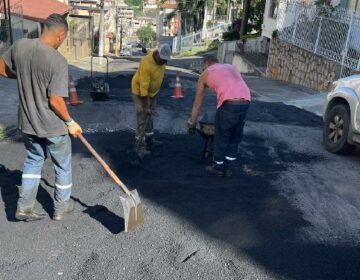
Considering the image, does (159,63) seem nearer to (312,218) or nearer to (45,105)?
(45,105)

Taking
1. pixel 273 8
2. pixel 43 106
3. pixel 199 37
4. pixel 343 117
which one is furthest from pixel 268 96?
pixel 199 37

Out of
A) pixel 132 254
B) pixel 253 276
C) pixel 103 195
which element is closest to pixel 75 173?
pixel 103 195

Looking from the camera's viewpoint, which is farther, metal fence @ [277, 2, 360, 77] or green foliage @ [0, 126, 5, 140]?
metal fence @ [277, 2, 360, 77]

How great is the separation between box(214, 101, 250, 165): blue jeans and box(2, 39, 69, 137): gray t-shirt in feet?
6.58

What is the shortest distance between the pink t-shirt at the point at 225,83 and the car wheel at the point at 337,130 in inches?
81.9

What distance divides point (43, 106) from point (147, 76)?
2334mm

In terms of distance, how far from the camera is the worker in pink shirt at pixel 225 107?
5.00 m

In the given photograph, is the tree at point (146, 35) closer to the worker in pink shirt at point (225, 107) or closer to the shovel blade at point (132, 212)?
the worker in pink shirt at point (225, 107)

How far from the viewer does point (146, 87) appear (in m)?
5.82

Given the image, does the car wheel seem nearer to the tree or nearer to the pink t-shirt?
the pink t-shirt

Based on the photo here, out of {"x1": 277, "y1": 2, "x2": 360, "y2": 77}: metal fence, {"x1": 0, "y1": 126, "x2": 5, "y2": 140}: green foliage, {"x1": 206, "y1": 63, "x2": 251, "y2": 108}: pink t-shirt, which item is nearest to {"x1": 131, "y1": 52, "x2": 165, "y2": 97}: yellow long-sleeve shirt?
{"x1": 206, "y1": 63, "x2": 251, "y2": 108}: pink t-shirt

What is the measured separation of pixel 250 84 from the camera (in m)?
16.3

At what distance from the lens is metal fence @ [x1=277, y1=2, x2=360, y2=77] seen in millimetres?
11562

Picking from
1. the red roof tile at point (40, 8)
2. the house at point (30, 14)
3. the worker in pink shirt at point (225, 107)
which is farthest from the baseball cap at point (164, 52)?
the red roof tile at point (40, 8)
